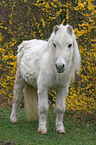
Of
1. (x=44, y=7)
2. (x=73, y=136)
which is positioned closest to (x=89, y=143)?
(x=73, y=136)

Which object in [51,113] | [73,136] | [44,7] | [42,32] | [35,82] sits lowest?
[51,113]

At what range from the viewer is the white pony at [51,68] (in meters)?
4.60

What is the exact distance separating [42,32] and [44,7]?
0.76 meters

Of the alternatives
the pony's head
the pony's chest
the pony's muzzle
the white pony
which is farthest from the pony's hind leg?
the pony's muzzle

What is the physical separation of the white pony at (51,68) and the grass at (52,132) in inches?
8.8

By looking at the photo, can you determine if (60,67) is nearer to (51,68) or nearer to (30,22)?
(51,68)

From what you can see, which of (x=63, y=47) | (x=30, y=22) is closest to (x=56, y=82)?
(x=63, y=47)

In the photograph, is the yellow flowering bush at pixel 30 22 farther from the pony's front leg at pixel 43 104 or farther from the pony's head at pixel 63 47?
the pony's head at pixel 63 47

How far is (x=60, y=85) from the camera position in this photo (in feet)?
16.5

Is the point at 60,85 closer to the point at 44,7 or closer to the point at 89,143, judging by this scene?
the point at 89,143

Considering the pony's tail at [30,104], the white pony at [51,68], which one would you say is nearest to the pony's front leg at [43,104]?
the white pony at [51,68]

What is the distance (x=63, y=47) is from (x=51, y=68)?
517 mm

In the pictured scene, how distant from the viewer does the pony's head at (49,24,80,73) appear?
14.7 ft

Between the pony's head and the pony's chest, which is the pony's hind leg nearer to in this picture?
the pony's chest
